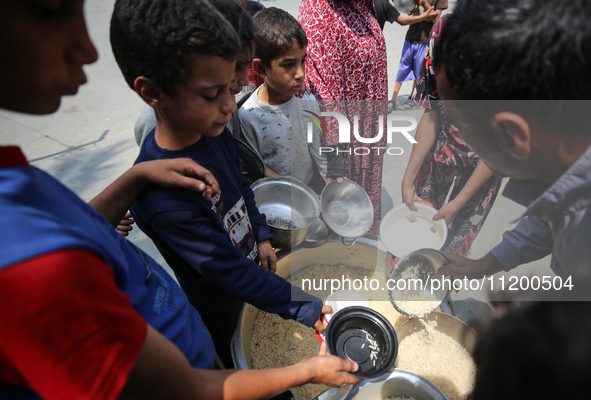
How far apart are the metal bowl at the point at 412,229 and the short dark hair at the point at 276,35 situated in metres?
1.21

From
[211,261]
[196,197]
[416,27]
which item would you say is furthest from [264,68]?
[416,27]

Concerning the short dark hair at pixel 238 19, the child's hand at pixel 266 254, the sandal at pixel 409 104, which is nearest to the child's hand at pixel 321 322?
the child's hand at pixel 266 254

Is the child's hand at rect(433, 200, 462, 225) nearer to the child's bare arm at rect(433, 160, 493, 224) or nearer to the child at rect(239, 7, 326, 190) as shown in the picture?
the child's bare arm at rect(433, 160, 493, 224)

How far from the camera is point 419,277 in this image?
1.75 metres

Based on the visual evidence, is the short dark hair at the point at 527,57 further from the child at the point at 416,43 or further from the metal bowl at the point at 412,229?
the child at the point at 416,43

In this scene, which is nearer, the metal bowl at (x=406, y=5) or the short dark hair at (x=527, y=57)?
the short dark hair at (x=527, y=57)

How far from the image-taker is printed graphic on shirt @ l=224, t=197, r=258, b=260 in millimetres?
1375

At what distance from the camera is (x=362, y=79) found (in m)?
2.41

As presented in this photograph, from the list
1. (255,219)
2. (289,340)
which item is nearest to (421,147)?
(255,219)

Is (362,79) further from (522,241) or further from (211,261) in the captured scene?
(211,261)

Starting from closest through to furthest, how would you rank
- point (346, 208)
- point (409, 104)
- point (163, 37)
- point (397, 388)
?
point (163, 37)
point (397, 388)
point (346, 208)
point (409, 104)

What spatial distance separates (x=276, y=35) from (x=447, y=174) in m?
1.44

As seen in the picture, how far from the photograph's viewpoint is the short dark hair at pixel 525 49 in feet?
2.19

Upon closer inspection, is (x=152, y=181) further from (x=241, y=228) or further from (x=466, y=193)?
(x=466, y=193)
